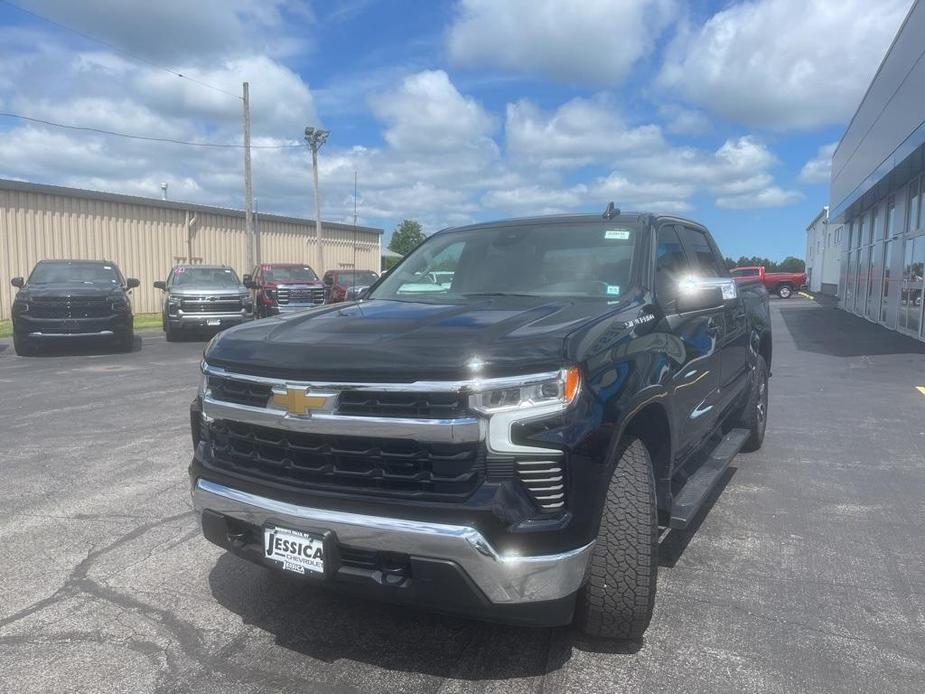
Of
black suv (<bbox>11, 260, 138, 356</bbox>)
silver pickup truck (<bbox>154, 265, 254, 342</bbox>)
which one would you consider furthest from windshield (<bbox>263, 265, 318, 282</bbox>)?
black suv (<bbox>11, 260, 138, 356</bbox>)

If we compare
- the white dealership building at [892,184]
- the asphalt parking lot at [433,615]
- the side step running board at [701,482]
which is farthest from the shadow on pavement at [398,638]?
the white dealership building at [892,184]

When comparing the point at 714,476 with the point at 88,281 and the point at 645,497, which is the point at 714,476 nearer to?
the point at 645,497

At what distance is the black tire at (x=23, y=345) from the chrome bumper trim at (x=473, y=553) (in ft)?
43.6

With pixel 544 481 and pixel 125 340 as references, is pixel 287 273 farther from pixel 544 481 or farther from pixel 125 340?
pixel 544 481

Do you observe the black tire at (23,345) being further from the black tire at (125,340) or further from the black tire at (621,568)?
the black tire at (621,568)

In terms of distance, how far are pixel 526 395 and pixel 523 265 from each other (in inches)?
69.6

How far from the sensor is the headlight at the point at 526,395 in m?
2.74

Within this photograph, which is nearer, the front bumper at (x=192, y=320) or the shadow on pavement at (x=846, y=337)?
the shadow on pavement at (x=846, y=337)

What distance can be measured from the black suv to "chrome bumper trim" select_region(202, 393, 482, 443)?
1247 centimetres

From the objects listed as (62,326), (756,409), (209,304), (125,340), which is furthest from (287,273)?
(756,409)

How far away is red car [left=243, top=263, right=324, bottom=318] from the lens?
19.9 m

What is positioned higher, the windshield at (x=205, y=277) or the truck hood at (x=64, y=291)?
the windshield at (x=205, y=277)

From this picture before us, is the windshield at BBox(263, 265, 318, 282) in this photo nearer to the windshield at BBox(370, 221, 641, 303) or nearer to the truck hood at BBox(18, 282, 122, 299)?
the truck hood at BBox(18, 282, 122, 299)

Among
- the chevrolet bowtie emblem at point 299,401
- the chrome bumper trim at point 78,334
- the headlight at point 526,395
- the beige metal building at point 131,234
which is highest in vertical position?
the beige metal building at point 131,234
